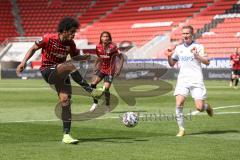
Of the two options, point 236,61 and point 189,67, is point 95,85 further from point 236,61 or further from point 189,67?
point 236,61

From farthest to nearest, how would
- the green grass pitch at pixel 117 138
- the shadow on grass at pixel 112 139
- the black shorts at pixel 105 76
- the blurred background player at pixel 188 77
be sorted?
the black shorts at pixel 105 76 → the blurred background player at pixel 188 77 → the shadow on grass at pixel 112 139 → the green grass pitch at pixel 117 138

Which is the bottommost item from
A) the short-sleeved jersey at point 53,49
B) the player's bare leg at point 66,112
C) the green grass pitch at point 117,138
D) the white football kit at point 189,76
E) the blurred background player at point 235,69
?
the blurred background player at point 235,69

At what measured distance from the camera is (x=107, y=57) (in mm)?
18484

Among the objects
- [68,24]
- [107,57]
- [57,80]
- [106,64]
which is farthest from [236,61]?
[68,24]

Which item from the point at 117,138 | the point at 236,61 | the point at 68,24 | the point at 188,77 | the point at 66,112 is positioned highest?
the point at 68,24

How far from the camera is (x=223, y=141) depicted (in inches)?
430

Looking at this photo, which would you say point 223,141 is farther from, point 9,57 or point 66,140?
point 9,57

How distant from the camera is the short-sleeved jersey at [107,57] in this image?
18.4 m

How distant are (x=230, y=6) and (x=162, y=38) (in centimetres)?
651

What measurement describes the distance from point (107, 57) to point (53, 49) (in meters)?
7.43

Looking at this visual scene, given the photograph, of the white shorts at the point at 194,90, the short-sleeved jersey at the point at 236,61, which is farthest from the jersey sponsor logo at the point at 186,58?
the short-sleeved jersey at the point at 236,61

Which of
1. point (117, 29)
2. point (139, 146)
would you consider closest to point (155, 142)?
point (139, 146)

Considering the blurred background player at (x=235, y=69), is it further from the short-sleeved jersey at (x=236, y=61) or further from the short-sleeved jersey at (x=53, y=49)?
the short-sleeved jersey at (x=53, y=49)

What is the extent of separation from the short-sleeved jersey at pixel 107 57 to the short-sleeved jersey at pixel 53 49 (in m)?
6.95
